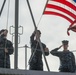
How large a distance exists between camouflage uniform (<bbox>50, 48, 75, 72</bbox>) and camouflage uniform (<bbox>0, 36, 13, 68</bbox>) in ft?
4.43

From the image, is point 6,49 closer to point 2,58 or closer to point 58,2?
point 2,58

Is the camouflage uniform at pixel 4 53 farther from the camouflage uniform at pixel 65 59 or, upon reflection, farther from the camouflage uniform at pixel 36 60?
the camouflage uniform at pixel 65 59

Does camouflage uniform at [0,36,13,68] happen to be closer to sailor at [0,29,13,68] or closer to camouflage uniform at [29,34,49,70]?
sailor at [0,29,13,68]

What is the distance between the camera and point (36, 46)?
19547 millimetres

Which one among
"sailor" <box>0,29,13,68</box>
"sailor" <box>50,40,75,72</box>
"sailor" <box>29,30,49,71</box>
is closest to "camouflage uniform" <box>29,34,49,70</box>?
"sailor" <box>29,30,49,71</box>

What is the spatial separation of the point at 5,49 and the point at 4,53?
12 centimetres

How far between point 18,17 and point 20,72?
1.98 m

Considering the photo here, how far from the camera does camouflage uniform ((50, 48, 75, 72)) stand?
19781 millimetres

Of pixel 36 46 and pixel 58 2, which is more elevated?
pixel 58 2

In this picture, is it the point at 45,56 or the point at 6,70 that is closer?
the point at 6,70

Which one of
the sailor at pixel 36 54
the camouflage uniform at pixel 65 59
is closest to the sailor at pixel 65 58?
the camouflage uniform at pixel 65 59

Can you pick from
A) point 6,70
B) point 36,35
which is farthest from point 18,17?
point 6,70

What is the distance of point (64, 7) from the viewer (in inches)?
813

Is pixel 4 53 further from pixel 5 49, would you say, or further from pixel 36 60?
pixel 36 60
